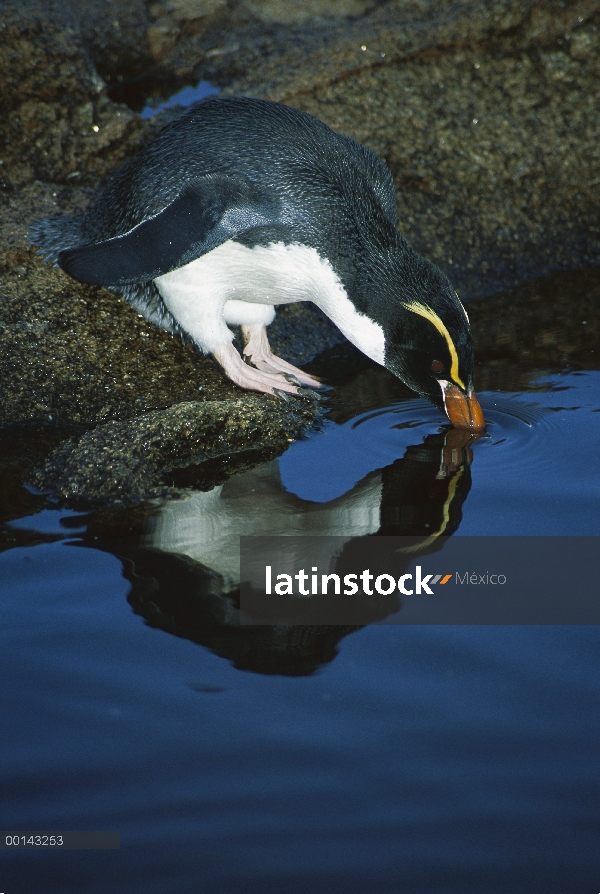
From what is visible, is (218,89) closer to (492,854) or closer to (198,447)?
(198,447)

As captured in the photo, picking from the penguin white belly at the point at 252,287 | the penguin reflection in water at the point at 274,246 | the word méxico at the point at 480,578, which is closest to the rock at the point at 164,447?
the penguin reflection in water at the point at 274,246

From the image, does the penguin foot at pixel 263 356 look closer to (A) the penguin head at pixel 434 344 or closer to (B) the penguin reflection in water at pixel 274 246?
(B) the penguin reflection in water at pixel 274 246

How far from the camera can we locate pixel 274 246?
10.5 feet

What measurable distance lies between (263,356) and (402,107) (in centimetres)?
180

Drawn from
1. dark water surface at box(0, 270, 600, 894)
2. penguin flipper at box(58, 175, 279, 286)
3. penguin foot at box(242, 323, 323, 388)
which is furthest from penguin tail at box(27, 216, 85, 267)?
dark water surface at box(0, 270, 600, 894)

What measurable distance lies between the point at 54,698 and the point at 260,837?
1.91ft

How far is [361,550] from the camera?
2662mm

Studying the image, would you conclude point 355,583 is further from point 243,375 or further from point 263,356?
point 263,356

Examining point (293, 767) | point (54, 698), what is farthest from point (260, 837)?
point (54, 698)

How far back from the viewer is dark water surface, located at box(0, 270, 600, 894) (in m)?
1.72

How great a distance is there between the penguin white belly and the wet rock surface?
1.81 ft

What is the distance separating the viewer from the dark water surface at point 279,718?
1724 millimetres

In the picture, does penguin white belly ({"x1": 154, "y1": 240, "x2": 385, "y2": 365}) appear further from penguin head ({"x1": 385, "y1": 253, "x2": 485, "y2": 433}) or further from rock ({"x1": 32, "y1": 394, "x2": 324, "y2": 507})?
rock ({"x1": 32, "y1": 394, "x2": 324, "y2": 507})

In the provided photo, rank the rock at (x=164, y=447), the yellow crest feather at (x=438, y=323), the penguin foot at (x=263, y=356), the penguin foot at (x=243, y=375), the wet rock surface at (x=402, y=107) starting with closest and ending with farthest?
the rock at (x=164, y=447) → the yellow crest feather at (x=438, y=323) → the penguin foot at (x=243, y=375) → the penguin foot at (x=263, y=356) → the wet rock surface at (x=402, y=107)
